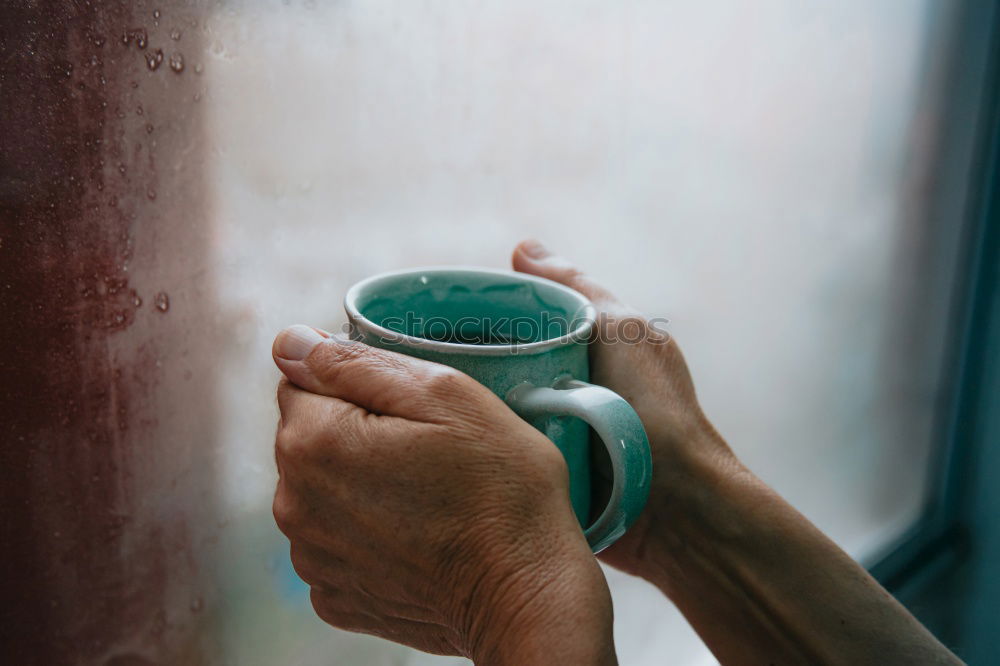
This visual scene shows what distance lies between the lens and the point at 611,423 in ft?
1.64

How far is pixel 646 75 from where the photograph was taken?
931mm

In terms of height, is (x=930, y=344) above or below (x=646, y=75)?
below

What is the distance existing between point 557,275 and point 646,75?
Result: 336mm

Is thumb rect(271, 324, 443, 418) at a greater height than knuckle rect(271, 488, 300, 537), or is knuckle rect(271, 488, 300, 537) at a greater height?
thumb rect(271, 324, 443, 418)

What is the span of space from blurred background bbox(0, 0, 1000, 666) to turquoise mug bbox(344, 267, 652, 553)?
0.43ft

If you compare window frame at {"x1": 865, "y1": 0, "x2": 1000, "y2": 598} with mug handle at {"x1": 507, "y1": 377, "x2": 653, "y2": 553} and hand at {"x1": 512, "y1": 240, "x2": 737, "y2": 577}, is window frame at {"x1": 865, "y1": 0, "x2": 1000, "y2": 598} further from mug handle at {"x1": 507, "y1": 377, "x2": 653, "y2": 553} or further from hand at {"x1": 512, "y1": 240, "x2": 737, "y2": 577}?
mug handle at {"x1": 507, "y1": 377, "x2": 653, "y2": 553}

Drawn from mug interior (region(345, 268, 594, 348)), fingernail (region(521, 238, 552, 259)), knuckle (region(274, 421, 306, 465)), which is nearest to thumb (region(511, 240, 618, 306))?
fingernail (region(521, 238, 552, 259))

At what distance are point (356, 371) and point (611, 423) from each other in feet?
0.60

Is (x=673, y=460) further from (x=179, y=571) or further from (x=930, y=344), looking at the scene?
(x=930, y=344)

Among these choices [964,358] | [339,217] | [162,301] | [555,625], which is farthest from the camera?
[964,358]

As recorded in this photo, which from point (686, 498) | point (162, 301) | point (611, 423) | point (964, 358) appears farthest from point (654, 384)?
point (964, 358)

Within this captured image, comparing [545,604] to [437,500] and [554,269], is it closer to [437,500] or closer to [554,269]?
[437,500]

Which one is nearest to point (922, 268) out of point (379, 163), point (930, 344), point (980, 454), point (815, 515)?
point (930, 344)

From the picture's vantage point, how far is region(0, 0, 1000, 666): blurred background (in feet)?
1.79
